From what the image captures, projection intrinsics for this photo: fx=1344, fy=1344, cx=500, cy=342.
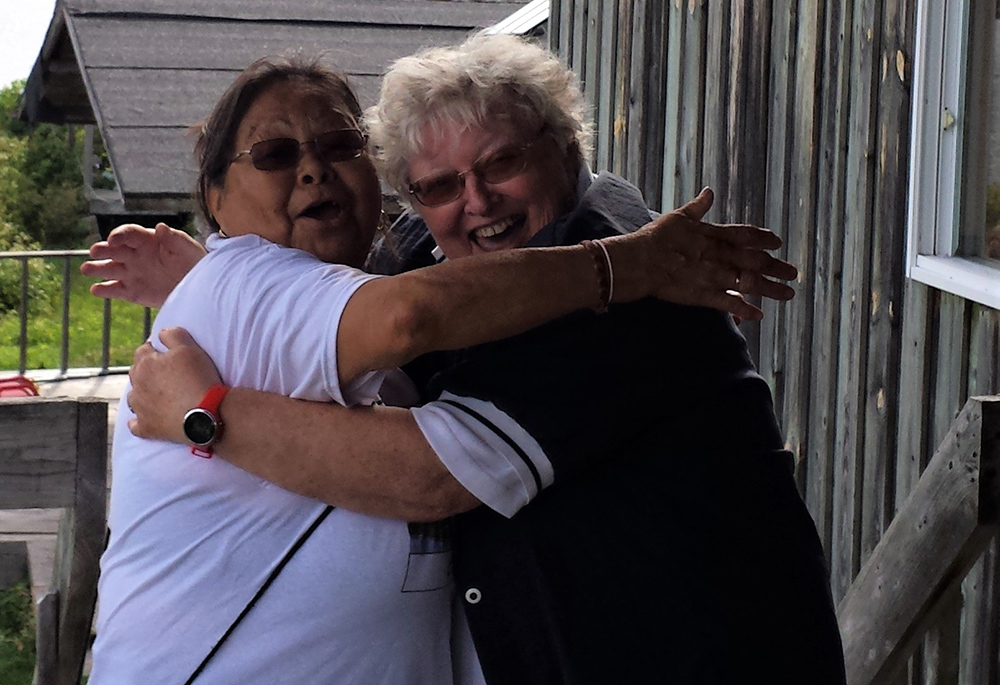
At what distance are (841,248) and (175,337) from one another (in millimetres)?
2502

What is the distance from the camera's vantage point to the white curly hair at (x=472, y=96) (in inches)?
87.4

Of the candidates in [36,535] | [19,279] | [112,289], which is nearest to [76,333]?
[19,279]

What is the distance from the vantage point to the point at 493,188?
7.47ft

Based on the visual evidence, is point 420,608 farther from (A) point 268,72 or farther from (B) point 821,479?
(B) point 821,479

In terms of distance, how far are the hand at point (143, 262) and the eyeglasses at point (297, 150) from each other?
52cm

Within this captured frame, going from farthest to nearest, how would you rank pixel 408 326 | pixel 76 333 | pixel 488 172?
pixel 76 333, pixel 488 172, pixel 408 326

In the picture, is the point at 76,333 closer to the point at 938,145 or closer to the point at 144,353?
the point at 938,145

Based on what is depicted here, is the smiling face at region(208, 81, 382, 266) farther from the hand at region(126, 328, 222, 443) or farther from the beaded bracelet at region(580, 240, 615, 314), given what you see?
the beaded bracelet at region(580, 240, 615, 314)

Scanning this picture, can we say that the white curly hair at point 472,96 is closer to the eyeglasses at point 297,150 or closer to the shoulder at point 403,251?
the eyeglasses at point 297,150

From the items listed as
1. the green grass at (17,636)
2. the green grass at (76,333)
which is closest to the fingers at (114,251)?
the green grass at (17,636)

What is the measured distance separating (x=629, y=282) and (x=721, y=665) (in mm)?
561

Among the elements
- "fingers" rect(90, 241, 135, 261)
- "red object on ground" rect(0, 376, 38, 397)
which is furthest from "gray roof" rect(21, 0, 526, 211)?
"fingers" rect(90, 241, 135, 261)

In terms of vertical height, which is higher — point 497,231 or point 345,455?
point 497,231

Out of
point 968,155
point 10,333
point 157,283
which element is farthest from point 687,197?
point 10,333
